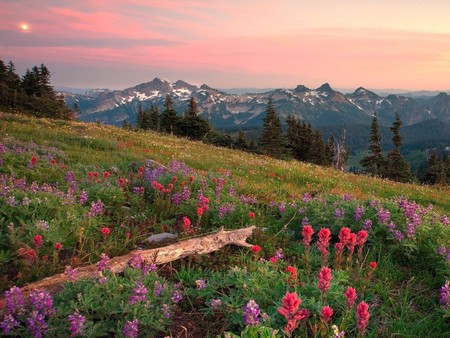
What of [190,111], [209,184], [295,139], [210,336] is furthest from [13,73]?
[210,336]

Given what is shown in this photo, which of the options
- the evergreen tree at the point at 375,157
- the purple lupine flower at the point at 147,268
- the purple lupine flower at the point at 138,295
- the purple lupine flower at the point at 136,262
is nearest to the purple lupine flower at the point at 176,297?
the purple lupine flower at the point at 138,295

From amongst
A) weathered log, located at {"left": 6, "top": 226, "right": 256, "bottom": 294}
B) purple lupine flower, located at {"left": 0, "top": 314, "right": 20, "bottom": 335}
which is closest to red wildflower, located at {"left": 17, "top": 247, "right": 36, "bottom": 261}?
weathered log, located at {"left": 6, "top": 226, "right": 256, "bottom": 294}

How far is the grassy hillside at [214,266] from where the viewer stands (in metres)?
3.60

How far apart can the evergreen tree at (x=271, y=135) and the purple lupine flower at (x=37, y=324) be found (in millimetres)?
68872

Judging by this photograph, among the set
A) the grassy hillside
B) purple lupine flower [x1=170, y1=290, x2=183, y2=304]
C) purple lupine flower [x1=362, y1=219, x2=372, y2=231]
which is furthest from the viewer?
purple lupine flower [x1=362, y1=219, x2=372, y2=231]

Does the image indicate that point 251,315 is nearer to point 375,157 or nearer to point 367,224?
point 367,224

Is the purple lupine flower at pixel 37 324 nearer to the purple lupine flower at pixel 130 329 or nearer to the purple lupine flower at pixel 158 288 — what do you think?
the purple lupine flower at pixel 130 329

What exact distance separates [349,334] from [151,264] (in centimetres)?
253

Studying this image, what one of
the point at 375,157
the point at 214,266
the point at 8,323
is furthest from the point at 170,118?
the point at 8,323

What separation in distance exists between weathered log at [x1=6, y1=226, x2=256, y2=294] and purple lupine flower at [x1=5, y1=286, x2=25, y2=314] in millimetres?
500

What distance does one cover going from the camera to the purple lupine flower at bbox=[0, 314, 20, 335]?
3267 mm

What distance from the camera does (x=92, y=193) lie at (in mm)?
7504

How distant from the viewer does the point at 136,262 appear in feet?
14.9

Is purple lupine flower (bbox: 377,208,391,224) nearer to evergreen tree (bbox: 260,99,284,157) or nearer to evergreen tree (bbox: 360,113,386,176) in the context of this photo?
evergreen tree (bbox: 260,99,284,157)
